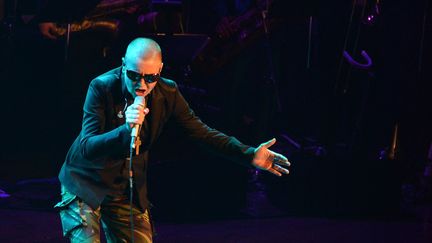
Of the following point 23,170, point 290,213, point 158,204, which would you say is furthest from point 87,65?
point 290,213

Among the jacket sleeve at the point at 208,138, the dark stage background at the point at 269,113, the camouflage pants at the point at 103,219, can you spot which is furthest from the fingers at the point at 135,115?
the dark stage background at the point at 269,113

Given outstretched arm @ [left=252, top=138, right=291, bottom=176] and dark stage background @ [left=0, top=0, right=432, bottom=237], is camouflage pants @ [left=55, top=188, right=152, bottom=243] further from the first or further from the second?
dark stage background @ [left=0, top=0, right=432, bottom=237]

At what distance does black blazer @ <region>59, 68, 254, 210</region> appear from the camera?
12.4 feet

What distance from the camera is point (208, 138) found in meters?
4.14

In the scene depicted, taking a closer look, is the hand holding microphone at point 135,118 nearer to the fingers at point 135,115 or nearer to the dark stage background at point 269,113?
the fingers at point 135,115

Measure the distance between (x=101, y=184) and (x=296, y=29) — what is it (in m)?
6.44

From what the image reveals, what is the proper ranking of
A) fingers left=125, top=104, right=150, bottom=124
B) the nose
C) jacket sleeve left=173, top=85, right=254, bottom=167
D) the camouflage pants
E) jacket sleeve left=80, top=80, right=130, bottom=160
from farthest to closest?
jacket sleeve left=173, top=85, right=254, bottom=167
the camouflage pants
the nose
jacket sleeve left=80, top=80, right=130, bottom=160
fingers left=125, top=104, right=150, bottom=124

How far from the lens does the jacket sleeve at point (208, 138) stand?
4055 millimetres

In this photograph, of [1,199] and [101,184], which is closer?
[101,184]

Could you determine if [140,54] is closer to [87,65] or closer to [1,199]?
[1,199]

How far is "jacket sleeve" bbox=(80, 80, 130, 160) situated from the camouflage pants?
0.36 meters

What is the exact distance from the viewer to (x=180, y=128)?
13.8 ft

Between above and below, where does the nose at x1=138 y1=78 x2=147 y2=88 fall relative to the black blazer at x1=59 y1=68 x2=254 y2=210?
above

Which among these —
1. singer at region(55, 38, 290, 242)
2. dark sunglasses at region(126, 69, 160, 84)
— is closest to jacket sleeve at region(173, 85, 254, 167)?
singer at region(55, 38, 290, 242)
